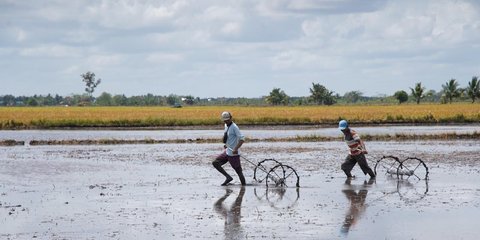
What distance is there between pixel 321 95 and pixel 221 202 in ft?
456

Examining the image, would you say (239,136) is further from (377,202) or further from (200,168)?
(200,168)

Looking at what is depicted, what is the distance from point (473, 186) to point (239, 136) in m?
5.57

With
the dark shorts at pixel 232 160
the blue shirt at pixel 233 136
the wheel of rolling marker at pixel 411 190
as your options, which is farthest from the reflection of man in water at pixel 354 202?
the blue shirt at pixel 233 136

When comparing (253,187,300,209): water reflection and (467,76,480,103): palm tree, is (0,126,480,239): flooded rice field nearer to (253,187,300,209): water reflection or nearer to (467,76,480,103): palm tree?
(253,187,300,209): water reflection

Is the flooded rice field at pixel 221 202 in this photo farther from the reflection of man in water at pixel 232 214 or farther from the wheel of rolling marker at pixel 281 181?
the wheel of rolling marker at pixel 281 181

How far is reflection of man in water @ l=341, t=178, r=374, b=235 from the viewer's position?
42.6 feet

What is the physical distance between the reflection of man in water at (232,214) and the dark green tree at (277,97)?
138300mm

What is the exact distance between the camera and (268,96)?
158 meters

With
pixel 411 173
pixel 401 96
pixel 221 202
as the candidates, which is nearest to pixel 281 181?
pixel 221 202

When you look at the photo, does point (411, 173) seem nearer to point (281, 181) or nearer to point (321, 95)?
point (281, 181)

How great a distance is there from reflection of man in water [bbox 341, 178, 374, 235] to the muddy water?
2 centimetres

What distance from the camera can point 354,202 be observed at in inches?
611

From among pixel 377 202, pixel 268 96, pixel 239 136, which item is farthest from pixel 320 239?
pixel 268 96

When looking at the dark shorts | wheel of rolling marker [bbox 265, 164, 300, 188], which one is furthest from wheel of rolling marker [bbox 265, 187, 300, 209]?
the dark shorts
